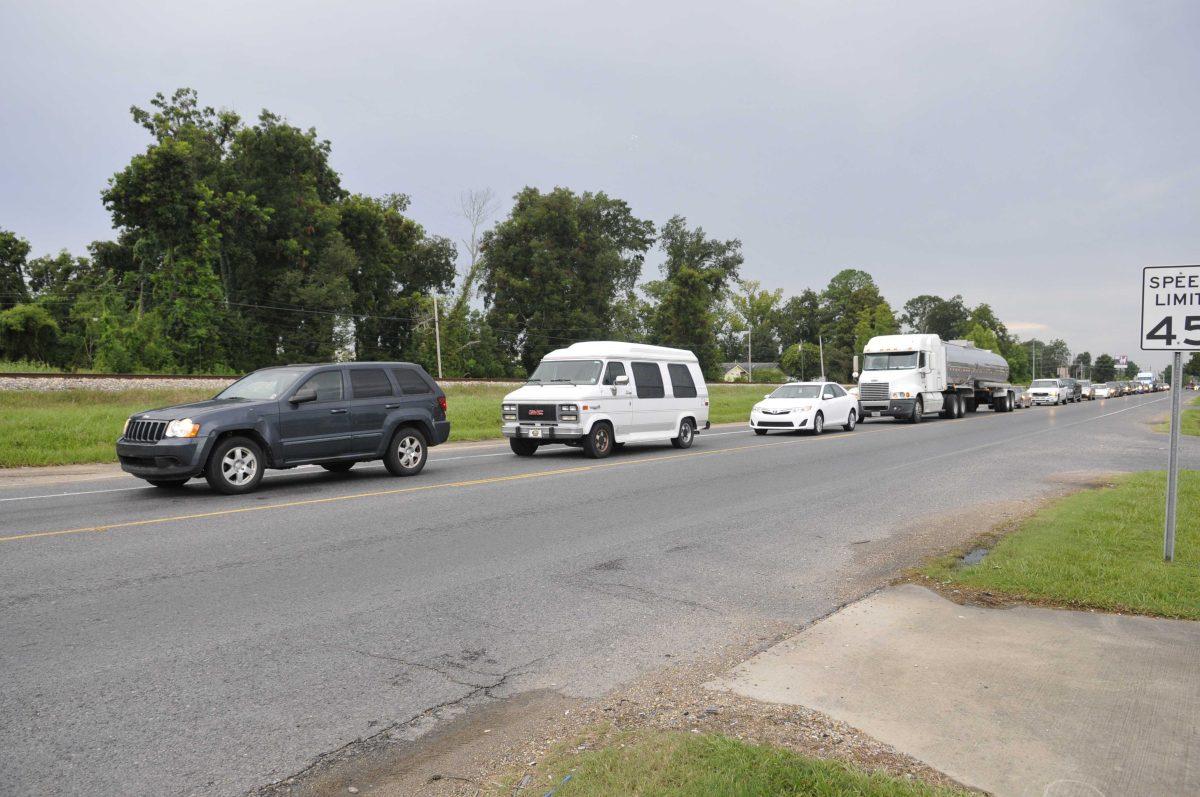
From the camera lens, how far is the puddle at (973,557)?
24.0 ft

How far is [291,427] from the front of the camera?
11.9 metres

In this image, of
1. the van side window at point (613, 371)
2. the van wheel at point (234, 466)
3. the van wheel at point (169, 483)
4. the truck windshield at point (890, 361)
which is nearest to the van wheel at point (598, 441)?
the van side window at point (613, 371)

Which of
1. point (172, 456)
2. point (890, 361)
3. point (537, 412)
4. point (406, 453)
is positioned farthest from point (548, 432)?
point (890, 361)

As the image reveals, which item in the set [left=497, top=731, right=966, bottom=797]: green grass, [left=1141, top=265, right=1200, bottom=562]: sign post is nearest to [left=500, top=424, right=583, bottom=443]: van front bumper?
[left=1141, top=265, right=1200, bottom=562]: sign post

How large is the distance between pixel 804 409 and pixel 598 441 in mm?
9515

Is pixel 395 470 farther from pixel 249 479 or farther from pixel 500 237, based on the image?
pixel 500 237

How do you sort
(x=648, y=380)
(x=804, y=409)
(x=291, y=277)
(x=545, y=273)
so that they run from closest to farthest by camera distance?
(x=648, y=380)
(x=804, y=409)
(x=291, y=277)
(x=545, y=273)

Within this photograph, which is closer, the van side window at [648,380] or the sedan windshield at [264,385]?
the sedan windshield at [264,385]

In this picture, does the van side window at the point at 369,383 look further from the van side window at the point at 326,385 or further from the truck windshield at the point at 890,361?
the truck windshield at the point at 890,361

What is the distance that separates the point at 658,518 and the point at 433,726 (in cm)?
579

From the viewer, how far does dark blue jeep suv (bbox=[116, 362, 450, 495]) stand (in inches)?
428

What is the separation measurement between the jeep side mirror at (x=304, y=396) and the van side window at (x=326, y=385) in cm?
7

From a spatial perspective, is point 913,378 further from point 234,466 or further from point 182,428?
point 182,428

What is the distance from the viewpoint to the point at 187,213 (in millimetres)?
49031
